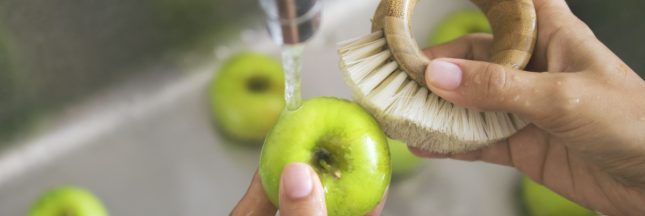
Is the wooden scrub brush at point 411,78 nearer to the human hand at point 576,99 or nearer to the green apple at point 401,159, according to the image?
the human hand at point 576,99

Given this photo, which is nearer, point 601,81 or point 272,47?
point 601,81

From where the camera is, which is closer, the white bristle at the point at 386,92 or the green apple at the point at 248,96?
the white bristle at the point at 386,92

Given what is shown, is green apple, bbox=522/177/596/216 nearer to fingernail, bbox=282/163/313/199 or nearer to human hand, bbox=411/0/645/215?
human hand, bbox=411/0/645/215

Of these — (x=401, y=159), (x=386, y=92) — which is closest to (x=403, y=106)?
(x=386, y=92)

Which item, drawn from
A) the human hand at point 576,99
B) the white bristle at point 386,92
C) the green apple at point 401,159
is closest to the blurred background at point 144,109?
the green apple at point 401,159

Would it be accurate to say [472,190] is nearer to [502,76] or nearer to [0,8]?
[502,76]

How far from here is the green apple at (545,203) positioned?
0.77 metres

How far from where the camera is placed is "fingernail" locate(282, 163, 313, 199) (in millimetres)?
486

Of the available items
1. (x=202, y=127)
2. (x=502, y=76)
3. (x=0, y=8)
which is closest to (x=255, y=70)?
(x=202, y=127)

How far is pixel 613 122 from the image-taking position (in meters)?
0.55

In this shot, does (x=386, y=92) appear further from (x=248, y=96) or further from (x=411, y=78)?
(x=248, y=96)

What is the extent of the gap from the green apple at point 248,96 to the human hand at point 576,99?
26 centimetres

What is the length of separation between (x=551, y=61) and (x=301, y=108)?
9.0 inches

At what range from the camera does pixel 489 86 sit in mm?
525
